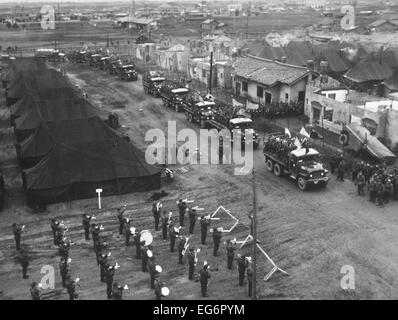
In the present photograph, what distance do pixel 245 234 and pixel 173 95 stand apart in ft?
68.1

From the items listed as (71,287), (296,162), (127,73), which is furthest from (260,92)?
(71,287)

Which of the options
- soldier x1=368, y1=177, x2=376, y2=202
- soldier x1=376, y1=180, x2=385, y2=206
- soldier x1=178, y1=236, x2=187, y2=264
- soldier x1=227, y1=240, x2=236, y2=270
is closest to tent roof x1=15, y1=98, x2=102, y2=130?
soldier x1=178, y1=236, x2=187, y2=264

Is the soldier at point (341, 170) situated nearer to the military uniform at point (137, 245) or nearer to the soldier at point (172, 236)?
the soldier at point (172, 236)

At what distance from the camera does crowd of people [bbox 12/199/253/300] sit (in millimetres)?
13812

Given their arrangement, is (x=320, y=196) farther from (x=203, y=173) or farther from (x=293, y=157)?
(x=203, y=173)

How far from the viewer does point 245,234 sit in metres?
18.0

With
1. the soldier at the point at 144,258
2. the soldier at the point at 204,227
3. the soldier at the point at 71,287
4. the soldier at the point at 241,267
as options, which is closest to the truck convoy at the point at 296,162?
the soldier at the point at 204,227

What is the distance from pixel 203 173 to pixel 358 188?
24.1 ft

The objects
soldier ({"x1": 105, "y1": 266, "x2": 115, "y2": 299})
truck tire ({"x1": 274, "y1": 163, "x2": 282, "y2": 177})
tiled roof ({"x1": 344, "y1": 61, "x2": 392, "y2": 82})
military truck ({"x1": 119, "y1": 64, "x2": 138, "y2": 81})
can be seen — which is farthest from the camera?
military truck ({"x1": 119, "y1": 64, "x2": 138, "y2": 81})

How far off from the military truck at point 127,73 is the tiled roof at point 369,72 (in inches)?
823

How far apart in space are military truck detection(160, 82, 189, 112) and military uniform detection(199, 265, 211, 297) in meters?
23.1

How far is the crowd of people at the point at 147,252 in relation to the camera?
13.8 meters

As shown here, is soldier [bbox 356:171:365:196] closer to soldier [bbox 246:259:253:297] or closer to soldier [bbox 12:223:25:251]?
soldier [bbox 246:259:253:297]

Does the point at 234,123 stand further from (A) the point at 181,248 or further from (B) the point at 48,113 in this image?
(A) the point at 181,248
